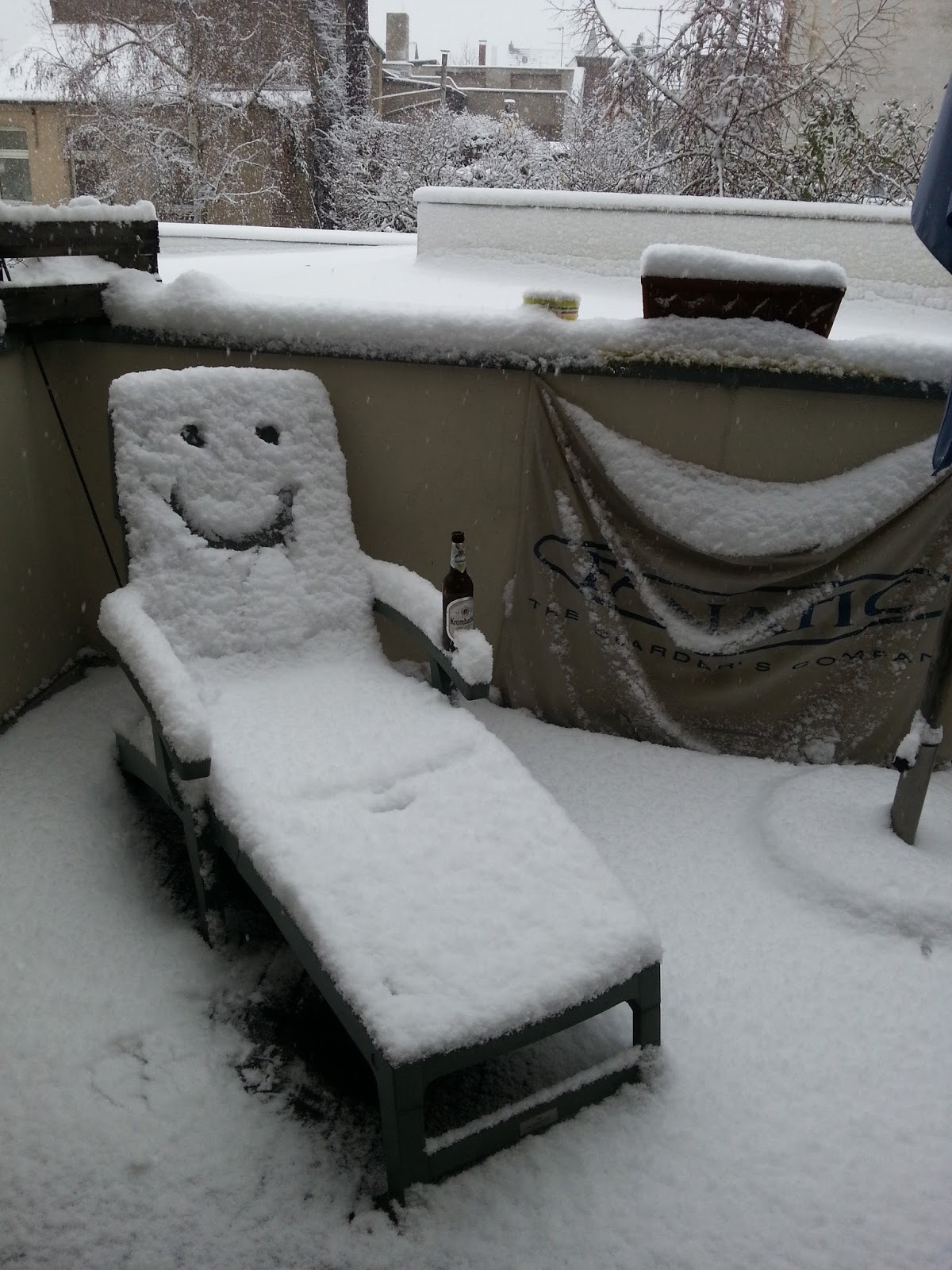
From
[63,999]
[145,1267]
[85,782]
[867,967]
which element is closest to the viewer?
[145,1267]

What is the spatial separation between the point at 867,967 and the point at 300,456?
2.35m

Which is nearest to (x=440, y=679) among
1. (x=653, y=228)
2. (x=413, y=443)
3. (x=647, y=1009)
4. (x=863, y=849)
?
(x=413, y=443)

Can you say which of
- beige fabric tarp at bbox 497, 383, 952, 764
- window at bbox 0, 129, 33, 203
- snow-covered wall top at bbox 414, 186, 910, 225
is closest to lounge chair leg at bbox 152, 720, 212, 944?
beige fabric tarp at bbox 497, 383, 952, 764

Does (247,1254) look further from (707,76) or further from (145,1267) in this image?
(707,76)

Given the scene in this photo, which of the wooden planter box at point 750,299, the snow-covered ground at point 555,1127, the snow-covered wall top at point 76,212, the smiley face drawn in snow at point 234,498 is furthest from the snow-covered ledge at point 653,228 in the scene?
the snow-covered ground at point 555,1127

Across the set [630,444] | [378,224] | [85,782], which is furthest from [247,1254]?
[378,224]

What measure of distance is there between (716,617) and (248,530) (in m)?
1.69

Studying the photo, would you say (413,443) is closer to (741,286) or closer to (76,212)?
(741,286)

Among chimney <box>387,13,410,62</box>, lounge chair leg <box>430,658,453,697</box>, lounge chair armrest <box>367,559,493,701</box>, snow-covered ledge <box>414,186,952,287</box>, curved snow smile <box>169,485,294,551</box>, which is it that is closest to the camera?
→ lounge chair armrest <box>367,559,493,701</box>

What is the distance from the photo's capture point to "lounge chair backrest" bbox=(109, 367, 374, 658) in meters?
2.80

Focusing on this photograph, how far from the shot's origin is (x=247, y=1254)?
1.69 m

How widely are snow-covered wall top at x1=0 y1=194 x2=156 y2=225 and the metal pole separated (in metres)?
2.95

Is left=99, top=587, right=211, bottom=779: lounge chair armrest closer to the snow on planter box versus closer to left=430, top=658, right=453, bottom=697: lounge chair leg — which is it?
left=430, top=658, right=453, bottom=697: lounge chair leg

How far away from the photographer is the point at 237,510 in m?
2.97
